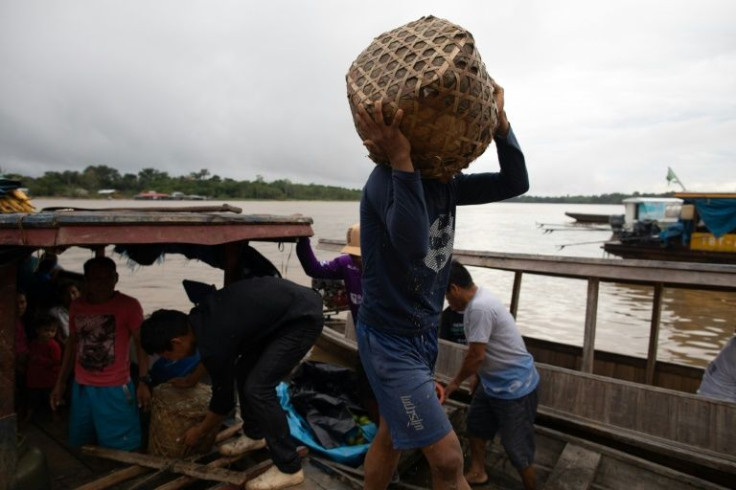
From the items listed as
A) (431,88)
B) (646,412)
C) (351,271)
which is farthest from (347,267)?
(646,412)

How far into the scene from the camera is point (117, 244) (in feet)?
7.98

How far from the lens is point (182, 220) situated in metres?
2.46

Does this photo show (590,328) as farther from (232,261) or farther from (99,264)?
(99,264)

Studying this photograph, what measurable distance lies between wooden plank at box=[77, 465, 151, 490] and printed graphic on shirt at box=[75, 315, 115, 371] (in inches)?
29.4

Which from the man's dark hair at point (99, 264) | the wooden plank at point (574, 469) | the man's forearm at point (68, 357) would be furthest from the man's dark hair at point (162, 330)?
the wooden plank at point (574, 469)

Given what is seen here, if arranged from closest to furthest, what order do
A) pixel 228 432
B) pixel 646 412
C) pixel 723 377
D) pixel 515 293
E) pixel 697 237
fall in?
pixel 228 432
pixel 646 412
pixel 723 377
pixel 515 293
pixel 697 237

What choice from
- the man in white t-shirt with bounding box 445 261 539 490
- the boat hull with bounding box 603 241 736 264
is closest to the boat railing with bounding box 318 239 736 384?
the man in white t-shirt with bounding box 445 261 539 490

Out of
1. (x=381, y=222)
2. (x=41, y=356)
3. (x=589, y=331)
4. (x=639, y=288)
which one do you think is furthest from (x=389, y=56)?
(x=639, y=288)

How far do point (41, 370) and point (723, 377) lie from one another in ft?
19.1

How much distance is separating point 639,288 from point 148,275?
2070 cm

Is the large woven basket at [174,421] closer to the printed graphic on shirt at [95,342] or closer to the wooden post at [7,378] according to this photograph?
the printed graphic on shirt at [95,342]

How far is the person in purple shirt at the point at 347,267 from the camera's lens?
3788 millimetres

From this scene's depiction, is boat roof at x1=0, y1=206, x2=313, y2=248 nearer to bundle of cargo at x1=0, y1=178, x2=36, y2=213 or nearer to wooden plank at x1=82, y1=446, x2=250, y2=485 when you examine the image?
wooden plank at x1=82, y1=446, x2=250, y2=485

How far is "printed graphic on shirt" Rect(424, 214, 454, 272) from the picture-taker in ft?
6.34
